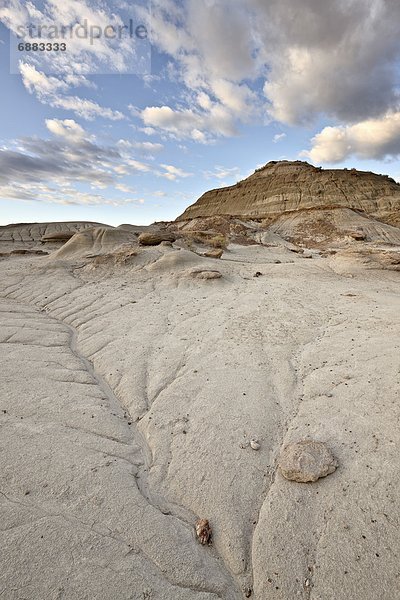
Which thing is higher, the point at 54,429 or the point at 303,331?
the point at 303,331

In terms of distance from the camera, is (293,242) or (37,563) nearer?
(37,563)

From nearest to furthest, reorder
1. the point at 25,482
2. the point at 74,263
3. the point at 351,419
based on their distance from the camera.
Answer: the point at 25,482
the point at 351,419
the point at 74,263

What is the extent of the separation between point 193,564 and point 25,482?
1254mm

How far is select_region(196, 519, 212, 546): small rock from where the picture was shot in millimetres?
1827

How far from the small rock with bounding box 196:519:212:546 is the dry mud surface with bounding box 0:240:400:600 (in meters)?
0.03

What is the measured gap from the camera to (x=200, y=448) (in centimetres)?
251

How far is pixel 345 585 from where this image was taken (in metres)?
1.60

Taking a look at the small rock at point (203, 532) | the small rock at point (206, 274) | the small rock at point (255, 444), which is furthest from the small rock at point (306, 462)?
the small rock at point (206, 274)

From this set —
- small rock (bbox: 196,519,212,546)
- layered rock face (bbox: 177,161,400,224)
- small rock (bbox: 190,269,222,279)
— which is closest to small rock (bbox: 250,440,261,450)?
small rock (bbox: 196,519,212,546)

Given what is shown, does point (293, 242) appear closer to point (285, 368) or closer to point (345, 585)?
point (285, 368)

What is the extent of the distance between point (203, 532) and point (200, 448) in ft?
2.22

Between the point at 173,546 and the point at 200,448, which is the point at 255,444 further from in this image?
the point at 173,546

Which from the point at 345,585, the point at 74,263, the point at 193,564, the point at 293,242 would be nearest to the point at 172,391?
the point at 193,564

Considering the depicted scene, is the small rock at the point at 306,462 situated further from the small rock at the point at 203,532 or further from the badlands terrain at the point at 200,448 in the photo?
the small rock at the point at 203,532
